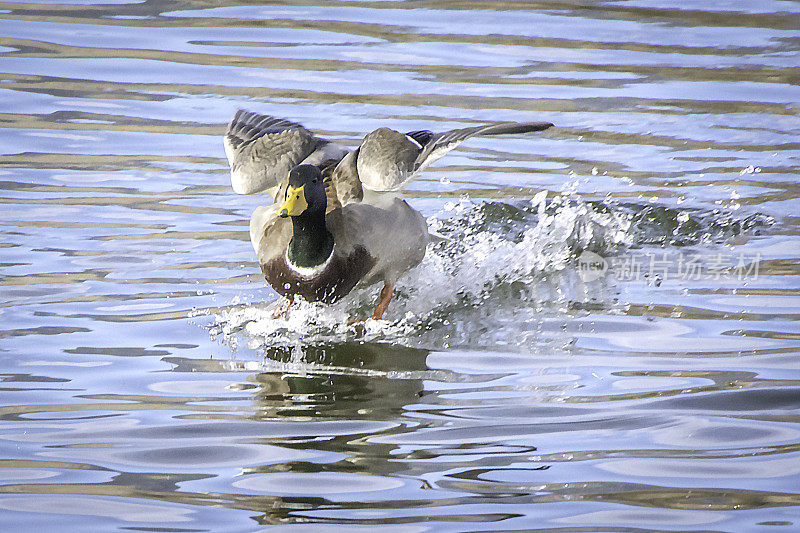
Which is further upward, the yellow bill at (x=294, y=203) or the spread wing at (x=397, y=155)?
the spread wing at (x=397, y=155)

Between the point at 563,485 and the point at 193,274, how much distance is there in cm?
350

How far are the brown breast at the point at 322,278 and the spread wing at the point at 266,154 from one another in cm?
72

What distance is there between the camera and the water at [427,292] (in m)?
4.52

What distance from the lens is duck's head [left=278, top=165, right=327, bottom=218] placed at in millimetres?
6398

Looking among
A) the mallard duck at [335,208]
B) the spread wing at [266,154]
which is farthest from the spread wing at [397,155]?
the spread wing at [266,154]

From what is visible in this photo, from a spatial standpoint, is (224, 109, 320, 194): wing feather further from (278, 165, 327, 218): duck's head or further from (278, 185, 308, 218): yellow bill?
(278, 185, 308, 218): yellow bill

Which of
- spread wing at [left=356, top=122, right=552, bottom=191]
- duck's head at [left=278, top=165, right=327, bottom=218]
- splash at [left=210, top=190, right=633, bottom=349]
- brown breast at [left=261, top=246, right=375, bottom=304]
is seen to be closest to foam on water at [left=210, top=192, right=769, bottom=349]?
splash at [left=210, top=190, right=633, bottom=349]

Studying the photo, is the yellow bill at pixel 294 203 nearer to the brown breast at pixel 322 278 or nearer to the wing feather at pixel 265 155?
the brown breast at pixel 322 278

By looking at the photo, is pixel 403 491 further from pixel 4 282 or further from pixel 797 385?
pixel 4 282

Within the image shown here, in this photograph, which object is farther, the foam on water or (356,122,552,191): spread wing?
(356,122,552,191): spread wing

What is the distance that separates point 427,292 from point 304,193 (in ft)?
4.00

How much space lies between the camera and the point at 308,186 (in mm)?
6504

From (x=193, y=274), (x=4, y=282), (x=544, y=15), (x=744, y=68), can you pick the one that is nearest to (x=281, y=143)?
(x=193, y=274)

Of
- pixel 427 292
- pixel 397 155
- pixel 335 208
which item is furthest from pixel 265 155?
pixel 427 292
